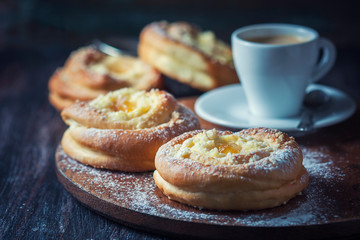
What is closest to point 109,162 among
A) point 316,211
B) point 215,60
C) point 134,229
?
point 134,229

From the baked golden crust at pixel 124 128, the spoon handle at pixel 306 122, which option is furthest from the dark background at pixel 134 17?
the baked golden crust at pixel 124 128

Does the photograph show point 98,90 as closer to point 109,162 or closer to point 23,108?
point 23,108

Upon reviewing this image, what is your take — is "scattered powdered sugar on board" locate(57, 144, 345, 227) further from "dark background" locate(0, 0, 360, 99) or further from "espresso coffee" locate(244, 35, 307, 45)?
"dark background" locate(0, 0, 360, 99)

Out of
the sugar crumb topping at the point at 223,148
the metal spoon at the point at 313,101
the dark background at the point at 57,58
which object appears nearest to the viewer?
the sugar crumb topping at the point at 223,148

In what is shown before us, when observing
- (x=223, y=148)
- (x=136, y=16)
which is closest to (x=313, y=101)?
(x=223, y=148)

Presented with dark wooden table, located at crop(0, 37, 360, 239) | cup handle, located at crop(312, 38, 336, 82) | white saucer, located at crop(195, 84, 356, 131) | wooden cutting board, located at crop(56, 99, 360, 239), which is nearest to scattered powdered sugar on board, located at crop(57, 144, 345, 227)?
wooden cutting board, located at crop(56, 99, 360, 239)

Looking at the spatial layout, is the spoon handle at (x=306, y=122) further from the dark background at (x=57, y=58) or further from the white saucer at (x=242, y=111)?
the dark background at (x=57, y=58)

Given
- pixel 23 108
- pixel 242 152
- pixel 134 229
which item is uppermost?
pixel 242 152
